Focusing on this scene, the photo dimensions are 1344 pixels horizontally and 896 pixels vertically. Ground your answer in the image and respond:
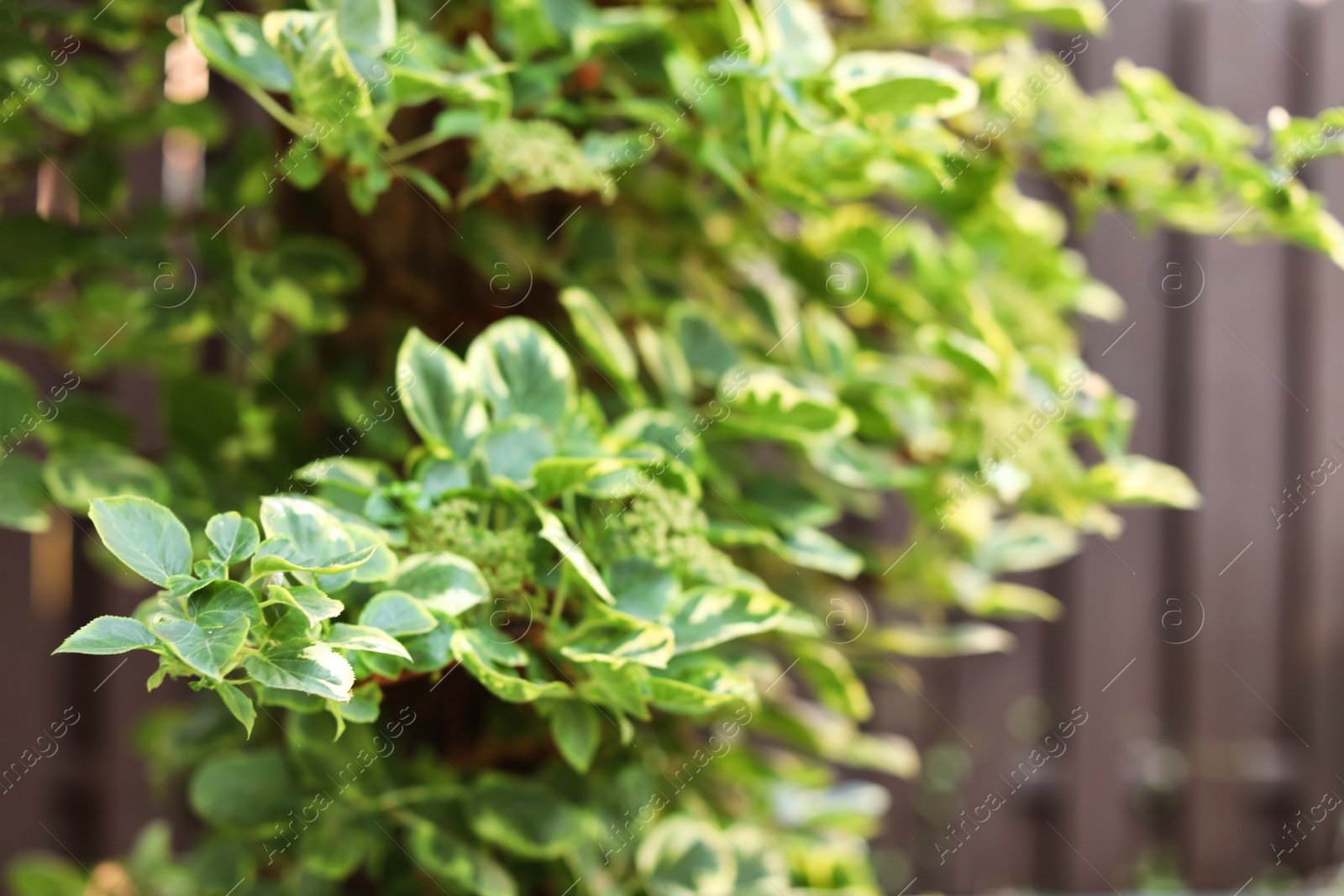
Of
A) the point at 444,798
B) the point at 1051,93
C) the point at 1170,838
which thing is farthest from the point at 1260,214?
the point at 1170,838

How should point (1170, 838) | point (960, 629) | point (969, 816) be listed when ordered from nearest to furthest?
point (960, 629) → point (969, 816) → point (1170, 838)

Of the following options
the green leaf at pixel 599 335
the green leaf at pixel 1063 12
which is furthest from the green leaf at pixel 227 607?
the green leaf at pixel 1063 12

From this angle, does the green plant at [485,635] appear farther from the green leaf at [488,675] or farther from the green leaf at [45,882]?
the green leaf at [45,882]

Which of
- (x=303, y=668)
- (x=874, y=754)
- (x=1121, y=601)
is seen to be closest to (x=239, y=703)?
(x=303, y=668)

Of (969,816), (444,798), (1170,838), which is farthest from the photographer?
(1170,838)

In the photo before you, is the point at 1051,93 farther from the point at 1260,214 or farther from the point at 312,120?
the point at 312,120

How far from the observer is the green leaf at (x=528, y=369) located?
55cm

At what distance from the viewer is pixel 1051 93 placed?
76 cm

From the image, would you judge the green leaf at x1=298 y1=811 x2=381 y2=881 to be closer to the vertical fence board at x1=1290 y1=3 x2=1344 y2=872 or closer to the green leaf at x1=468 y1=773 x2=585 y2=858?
the green leaf at x1=468 y1=773 x2=585 y2=858

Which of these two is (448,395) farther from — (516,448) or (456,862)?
(456,862)

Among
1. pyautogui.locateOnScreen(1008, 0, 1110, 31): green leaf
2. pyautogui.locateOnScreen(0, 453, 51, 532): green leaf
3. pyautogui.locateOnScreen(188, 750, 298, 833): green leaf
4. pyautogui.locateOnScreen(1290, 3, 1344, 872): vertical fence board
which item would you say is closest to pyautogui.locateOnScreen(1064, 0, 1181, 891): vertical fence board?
pyautogui.locateOnScreen(1290, 3, 1344, 872): vertical fence board

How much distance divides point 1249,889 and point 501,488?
193cm

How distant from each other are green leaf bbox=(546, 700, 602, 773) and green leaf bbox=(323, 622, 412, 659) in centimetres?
16

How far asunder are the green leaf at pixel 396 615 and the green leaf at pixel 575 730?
13 centimetres
